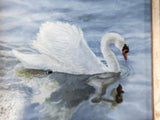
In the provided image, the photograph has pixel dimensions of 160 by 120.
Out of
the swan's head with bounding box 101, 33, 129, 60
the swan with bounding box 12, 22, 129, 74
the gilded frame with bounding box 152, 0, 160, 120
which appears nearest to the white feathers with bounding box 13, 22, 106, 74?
the swan with bounding box 12, 22, 129, 74

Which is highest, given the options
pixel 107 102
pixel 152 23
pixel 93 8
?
pixel 93 8

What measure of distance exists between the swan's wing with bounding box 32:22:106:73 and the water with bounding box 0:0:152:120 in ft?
0.17

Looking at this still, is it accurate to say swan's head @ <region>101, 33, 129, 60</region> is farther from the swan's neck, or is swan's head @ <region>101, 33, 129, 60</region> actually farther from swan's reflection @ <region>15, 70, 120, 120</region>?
swan's reflection @ <region>15, 70, 120, 120</region>

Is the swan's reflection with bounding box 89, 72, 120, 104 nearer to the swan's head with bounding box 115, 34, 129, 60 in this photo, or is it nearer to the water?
the water

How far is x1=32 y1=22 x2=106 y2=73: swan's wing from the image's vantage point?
1.50m

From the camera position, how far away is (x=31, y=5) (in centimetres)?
154

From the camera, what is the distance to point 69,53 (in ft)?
4.93

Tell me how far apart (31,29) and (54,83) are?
0.47m

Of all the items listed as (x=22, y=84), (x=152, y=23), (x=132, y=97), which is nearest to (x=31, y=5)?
(x=22, y=84)

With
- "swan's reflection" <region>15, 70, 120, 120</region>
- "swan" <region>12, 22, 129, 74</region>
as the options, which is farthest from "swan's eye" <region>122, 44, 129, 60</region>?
"swan's reflection" <region>15, 70, 120, 120</region>

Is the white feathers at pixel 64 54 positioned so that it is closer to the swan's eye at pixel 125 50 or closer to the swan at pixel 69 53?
the swan at pixel 69 53

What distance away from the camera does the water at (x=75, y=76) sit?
4.80 ft

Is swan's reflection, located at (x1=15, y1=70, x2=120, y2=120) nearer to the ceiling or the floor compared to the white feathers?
nearer to the floor

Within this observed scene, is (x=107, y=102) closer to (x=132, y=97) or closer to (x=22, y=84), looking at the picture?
(x=132, y=97)
